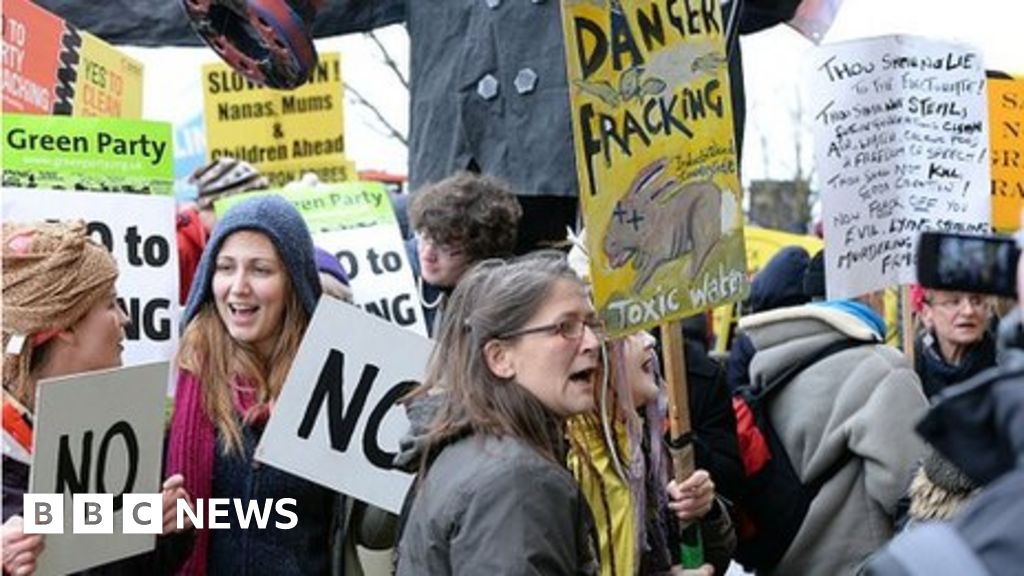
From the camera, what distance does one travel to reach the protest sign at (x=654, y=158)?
A: 4.61 meters

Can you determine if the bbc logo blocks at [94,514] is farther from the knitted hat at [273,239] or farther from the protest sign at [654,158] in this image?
the protest sign at [654,158]

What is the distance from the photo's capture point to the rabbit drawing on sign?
4.66 m

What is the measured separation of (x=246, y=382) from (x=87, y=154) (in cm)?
153

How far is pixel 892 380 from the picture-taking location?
5973 mm

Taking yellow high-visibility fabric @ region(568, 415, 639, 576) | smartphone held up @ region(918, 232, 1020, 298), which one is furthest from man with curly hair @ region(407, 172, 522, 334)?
smartphone held up @ region(918, 232, 1020, 298)

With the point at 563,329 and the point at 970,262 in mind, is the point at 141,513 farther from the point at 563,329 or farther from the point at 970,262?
the point at 970,262

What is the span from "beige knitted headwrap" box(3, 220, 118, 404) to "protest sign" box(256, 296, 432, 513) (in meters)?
0.53

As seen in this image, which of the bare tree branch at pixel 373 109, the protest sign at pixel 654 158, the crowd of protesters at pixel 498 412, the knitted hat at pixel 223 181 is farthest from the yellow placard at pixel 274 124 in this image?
the bare tree branch at pixel 373 109

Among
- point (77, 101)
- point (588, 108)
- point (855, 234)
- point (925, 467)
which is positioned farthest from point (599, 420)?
point (77, 101)

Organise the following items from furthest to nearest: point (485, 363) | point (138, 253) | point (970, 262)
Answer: point (138, 253)
point (485, 363)
point (970, 262)

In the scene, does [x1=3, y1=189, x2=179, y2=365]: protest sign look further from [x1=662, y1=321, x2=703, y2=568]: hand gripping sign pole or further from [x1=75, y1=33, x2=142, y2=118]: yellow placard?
[x1=662, y1=321, x2=703, y2=568]: hand gripping sign pole

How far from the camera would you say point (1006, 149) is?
8.52 metres

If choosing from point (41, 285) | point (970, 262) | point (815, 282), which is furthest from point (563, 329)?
point (815, 282)

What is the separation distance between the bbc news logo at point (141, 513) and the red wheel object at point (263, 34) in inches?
54.8
